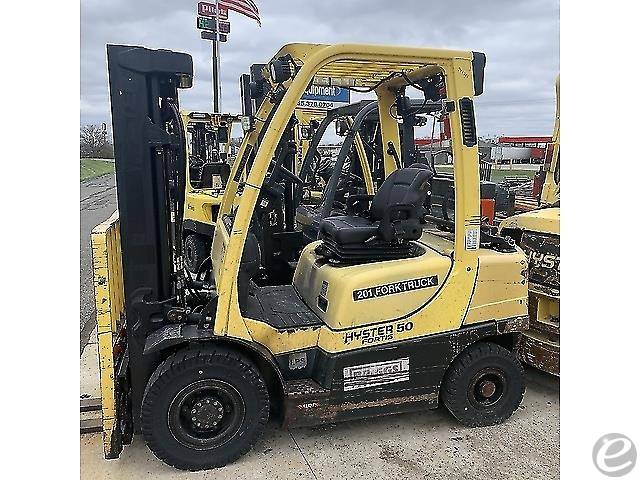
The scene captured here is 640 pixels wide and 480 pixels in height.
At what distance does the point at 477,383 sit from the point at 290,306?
4.72 feet

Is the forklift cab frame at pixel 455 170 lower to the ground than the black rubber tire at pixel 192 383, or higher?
higher

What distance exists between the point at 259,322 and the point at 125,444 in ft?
3.90

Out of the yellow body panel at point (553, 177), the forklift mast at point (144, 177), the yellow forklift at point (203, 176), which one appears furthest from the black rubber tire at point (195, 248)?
the forklift mast at point (144, 177)

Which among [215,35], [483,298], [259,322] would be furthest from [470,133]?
[215,35]

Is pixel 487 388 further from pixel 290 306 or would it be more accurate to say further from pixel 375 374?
pixel 290 306

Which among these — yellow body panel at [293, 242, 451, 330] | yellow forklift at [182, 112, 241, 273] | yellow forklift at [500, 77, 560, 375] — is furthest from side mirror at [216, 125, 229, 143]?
yellow body panel at [293, 242, 451, 330]

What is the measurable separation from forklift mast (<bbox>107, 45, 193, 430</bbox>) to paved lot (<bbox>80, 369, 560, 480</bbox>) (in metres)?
0.39

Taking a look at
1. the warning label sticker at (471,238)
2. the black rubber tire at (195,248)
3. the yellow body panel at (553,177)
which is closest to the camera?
the warning label sticker at (471,238)

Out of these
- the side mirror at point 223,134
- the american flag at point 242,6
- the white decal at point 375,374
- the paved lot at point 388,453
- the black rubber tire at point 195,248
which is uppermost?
the american flag at point 242,6

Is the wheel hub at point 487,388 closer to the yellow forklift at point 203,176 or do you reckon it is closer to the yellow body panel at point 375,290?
the yellow body panel at point 375,290

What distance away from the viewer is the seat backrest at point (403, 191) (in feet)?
12.8

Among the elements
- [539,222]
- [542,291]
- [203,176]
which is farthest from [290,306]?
[203,176]

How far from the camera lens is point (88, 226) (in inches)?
533

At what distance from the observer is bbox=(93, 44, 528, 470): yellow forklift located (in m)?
3.46
